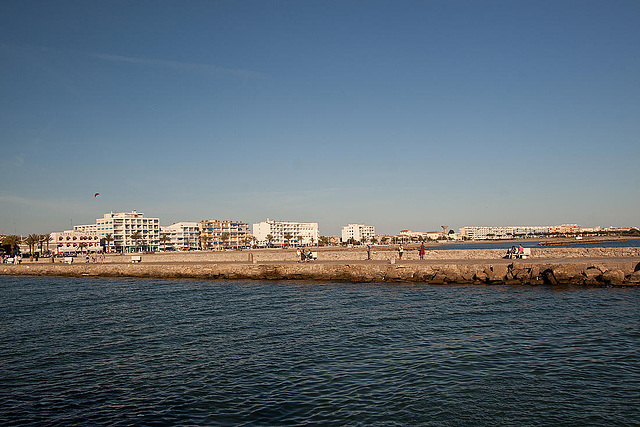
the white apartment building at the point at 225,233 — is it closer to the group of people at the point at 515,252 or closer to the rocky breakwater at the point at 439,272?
the rocky breakwater at the point at 439,272

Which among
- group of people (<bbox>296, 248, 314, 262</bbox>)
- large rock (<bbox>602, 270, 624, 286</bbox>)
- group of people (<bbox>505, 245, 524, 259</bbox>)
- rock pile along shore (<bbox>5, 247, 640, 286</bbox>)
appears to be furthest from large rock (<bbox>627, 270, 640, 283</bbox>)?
group of people (<bbox>296, 248, 314, 262</bbox>)

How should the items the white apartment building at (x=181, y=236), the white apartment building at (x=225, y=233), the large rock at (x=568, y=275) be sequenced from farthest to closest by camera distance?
1. the white apartment building at (x=225, y=233)
2. the white apartment building at (x=181, y=236)
3. the large rock at (x=568, y=275)

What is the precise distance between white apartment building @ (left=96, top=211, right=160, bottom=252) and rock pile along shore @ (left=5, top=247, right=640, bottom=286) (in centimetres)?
10943

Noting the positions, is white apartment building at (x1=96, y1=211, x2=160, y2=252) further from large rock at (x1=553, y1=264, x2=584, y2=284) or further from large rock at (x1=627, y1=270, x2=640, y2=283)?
large rock at (x1=627, y1=270, x2=640, y2=283)

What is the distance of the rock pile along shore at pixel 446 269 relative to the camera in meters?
25.5

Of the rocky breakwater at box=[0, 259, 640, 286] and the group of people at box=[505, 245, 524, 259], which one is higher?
the group of people at box=[505, 245, 524, 259]

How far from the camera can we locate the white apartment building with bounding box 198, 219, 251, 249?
583 ft

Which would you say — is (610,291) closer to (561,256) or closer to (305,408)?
(561,256)

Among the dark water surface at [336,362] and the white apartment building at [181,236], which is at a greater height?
the white apartment building at [181,236]

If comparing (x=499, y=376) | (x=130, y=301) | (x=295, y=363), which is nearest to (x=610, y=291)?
(x=499, y=376)

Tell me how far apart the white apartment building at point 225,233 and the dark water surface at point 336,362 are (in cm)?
15501

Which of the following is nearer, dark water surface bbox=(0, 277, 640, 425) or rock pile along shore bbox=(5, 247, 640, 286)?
dark water surface bbox=(0, 277, 640, 425)

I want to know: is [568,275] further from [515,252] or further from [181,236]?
[181,236]

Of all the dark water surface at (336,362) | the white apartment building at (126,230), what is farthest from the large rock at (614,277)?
the white apartment building at (126,230)
